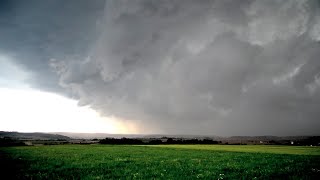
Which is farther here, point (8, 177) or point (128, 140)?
point (128, 140)

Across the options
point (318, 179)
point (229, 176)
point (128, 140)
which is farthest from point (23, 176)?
point (128, 140)

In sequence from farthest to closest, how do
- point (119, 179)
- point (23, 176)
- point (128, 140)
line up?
point (128, 140)
point (23, 176)
point (119, 179)

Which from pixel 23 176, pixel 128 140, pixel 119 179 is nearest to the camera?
pixel 119 179

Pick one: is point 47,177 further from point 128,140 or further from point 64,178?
point 128,140

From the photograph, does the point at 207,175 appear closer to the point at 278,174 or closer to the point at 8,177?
the point at 278,174

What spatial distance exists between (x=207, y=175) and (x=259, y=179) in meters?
3.42

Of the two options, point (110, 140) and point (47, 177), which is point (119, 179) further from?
point (110, 140)

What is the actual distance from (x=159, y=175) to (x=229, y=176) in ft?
15.9

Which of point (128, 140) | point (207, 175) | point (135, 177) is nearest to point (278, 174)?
point (207, 175)

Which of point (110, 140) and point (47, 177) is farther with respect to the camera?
point (110, 140)

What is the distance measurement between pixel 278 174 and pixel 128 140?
146 meters

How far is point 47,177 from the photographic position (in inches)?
690

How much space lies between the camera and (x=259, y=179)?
1698cm

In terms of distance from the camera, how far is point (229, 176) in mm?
18000
